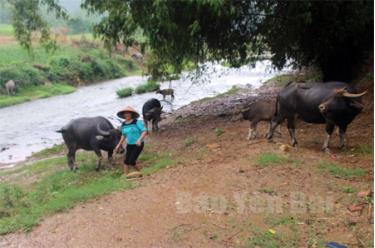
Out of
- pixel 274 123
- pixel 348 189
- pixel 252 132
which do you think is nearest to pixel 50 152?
pixel 252 132

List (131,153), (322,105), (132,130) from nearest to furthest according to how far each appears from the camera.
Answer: (322,105)
(132,130)
(131,153)

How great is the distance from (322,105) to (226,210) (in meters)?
3.16

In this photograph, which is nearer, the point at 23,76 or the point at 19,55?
the point at 23,76

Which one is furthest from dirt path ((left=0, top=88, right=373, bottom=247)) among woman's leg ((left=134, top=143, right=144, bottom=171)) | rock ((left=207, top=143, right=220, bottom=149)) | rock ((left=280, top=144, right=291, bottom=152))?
rock ((left=207, top=143, right=220, bottom=149))

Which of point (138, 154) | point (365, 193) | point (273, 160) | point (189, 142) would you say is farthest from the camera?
point (189, 142)

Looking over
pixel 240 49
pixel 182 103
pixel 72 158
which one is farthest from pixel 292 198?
pixel 182 103

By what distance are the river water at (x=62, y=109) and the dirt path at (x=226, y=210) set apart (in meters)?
8.36

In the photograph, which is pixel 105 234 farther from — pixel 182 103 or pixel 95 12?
pixel 182 103

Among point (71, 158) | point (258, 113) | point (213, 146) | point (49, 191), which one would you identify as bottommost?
point (49, 191)

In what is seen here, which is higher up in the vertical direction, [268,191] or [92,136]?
[92,136]

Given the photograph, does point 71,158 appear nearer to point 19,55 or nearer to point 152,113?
point 152,113

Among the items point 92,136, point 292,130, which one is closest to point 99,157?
point 92,136

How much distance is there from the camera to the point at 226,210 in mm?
6184

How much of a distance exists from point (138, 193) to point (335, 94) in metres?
3.79
